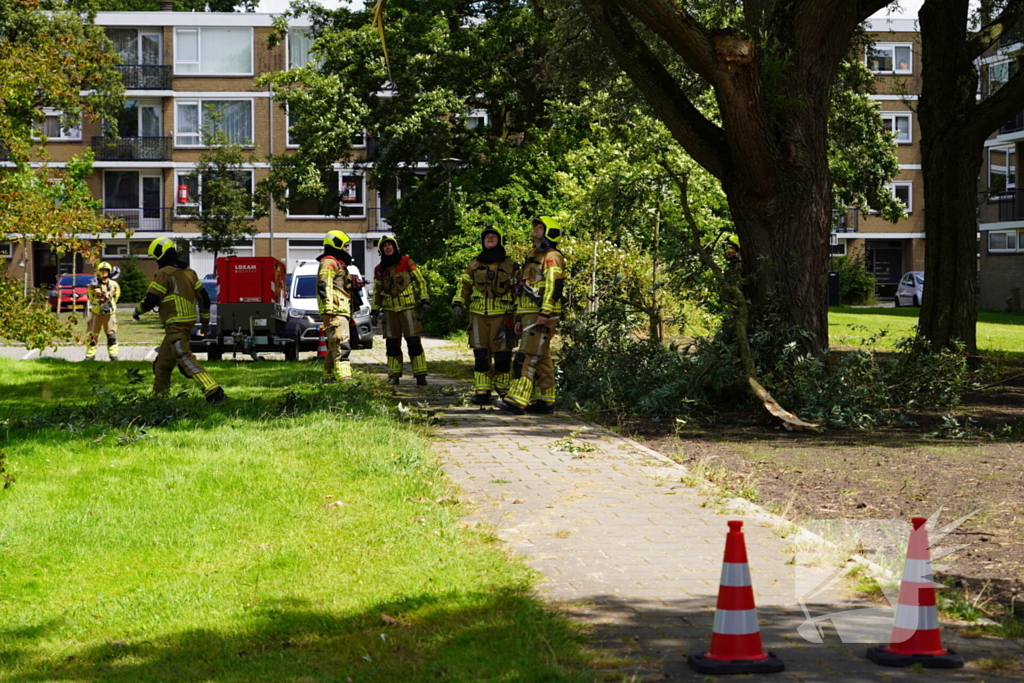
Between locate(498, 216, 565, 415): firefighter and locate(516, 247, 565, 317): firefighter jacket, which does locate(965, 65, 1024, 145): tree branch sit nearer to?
locate(498, 216, 565, 415): firefighter

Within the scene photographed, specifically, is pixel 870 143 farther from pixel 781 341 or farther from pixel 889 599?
pixel 889 599

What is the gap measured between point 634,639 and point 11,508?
15.5ft

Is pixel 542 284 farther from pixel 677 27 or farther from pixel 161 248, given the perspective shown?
pixel 161 248

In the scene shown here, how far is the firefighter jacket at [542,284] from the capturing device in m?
12.8

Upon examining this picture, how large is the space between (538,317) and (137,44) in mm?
46765

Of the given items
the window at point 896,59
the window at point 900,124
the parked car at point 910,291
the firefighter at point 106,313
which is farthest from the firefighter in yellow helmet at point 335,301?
the window at point 900,124

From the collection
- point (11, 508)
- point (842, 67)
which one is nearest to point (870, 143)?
point (842, 67)

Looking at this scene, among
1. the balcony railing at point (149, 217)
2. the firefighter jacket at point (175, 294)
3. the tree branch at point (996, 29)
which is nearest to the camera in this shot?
the firefighter jacket at point (175, 294)

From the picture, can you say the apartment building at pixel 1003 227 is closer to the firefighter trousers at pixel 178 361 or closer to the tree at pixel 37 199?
the tree at pixel 37 199

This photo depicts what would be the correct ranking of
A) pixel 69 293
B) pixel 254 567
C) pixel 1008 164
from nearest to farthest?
1. pixel 254 567
2. pixel 69 293
3. pixel 1008 164

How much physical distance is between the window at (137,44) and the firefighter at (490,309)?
147 feet

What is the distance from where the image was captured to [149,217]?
182 feet

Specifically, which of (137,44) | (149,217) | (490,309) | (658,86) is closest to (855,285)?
(149,217)

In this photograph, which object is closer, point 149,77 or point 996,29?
point 996,29
